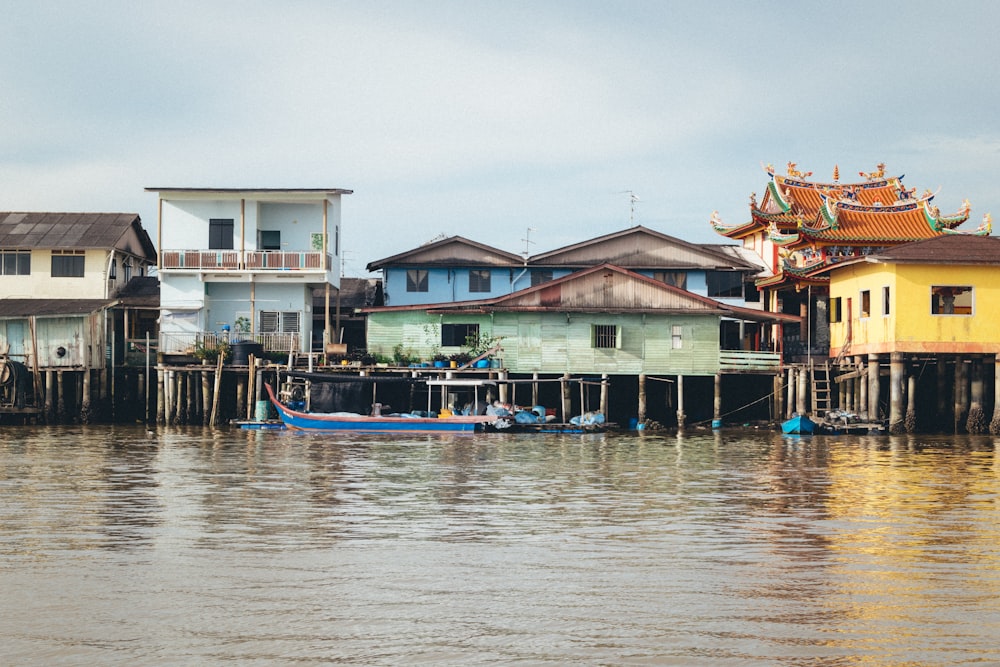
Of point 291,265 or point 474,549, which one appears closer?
point 474,549

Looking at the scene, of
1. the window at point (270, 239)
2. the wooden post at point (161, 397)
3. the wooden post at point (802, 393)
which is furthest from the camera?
the window at point (270, 239)

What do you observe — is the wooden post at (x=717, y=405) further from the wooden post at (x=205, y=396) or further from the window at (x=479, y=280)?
the wooden post at (x=205, y=396)

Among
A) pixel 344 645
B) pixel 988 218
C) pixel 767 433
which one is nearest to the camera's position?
pixel 344 645

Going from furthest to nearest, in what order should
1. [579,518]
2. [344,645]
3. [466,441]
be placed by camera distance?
[466,441]
[579,518]
[344,645]

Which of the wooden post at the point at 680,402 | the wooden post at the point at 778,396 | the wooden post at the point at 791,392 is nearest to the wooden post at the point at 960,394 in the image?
the wooden post at the point at 791,392

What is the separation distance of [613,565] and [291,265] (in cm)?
3385

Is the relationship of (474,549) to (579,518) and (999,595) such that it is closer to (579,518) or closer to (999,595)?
(579,518)

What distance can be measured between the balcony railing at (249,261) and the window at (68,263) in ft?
14.1

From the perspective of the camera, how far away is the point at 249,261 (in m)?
45.6

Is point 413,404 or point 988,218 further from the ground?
point 988,218

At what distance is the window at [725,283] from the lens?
50000 mm

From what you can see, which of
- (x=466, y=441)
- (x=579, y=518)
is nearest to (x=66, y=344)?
(x=466, y=441)

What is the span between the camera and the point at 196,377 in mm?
43688

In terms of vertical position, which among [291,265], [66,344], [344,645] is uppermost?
[291,265]
